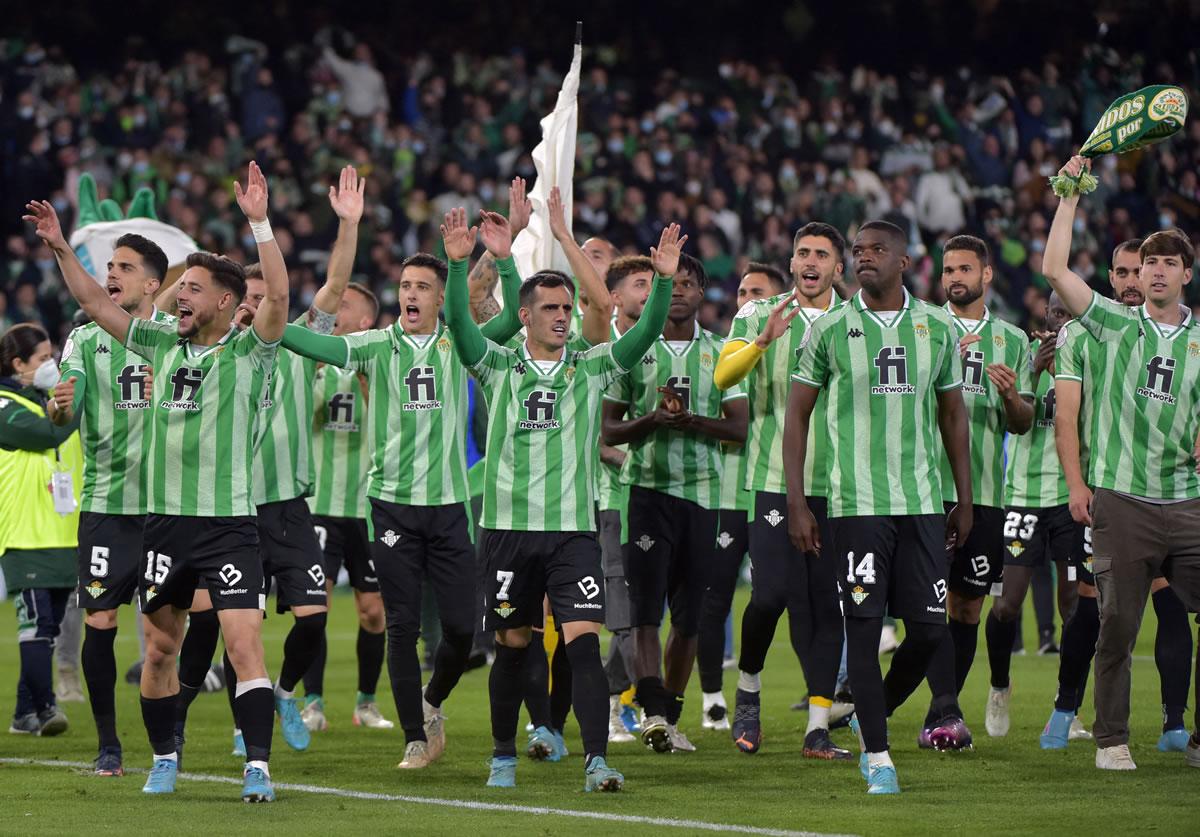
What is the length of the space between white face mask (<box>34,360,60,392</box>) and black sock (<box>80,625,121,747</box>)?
5.74 feet

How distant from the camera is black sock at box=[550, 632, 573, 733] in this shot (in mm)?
8555

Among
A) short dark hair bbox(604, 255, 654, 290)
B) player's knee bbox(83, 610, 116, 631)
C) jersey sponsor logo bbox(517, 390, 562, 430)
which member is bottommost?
player's knee bbox(83, 610, 116, 631)

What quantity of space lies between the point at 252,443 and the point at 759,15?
60.4 feet

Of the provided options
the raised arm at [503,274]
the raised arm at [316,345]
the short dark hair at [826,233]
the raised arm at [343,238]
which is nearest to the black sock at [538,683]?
the raised arm at [503,274]

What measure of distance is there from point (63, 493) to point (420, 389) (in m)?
2.13

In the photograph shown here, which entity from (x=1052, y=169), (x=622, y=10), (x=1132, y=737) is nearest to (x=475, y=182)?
(x=622, y=10)

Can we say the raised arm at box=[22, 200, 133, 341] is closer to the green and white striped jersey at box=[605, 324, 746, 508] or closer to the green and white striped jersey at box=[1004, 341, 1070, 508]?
the green and white striped jersey at box=[605, 324, 746, 508]

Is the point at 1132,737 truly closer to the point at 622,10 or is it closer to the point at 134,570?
the point at 134,570

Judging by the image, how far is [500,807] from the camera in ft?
22.7

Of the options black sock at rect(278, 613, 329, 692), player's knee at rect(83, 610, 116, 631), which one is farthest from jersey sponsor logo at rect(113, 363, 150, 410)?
black sock at rect(278, 613, 329, 692)

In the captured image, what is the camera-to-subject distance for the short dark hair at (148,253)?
8.09 m

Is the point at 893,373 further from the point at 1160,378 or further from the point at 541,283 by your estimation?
the point at 541,283

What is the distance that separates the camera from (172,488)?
719cm

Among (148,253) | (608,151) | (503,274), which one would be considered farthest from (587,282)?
(608,151)
